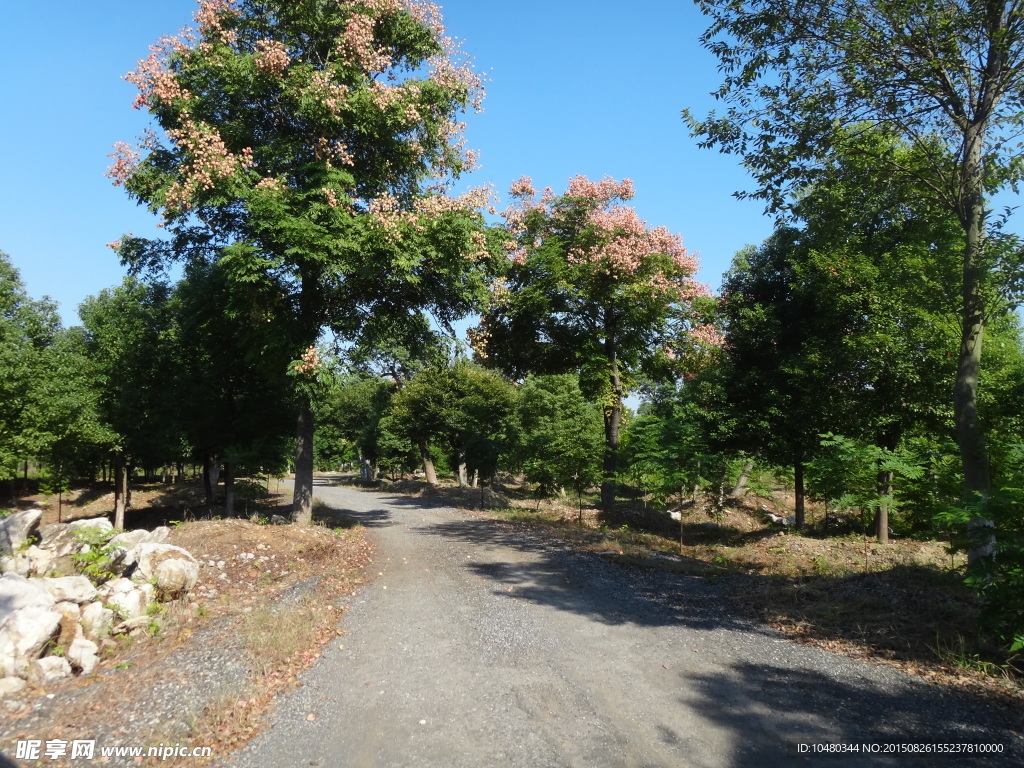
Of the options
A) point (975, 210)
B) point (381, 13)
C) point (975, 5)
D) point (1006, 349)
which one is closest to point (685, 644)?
point (975, 210)

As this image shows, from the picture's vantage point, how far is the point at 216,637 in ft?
23.7

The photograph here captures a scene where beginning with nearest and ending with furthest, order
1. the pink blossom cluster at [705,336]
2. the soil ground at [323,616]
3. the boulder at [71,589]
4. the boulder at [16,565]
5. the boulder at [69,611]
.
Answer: the soil ground at [323,616] → the boulder at [69,611] → the boulder at [71,589] → the boulder at [16,565] → the pink blossom cluster at [705,336]

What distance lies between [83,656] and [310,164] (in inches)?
364

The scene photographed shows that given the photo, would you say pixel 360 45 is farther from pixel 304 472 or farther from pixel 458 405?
pixel 458 405

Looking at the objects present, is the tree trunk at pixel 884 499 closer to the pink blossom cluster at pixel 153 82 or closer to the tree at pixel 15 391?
the pink blossom cluster at pixel 153 82

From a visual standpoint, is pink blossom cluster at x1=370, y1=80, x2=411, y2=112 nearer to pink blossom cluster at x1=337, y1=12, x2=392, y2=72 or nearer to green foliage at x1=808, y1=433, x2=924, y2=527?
pink blossom cluster at x1=337, y1=12, x2=392, y2=72

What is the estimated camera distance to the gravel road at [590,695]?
14.8 ft

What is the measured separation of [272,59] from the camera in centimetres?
1142

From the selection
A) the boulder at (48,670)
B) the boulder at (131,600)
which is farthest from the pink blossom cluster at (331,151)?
the boulder at (48,670)

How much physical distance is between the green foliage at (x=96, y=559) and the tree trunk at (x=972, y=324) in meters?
12.3

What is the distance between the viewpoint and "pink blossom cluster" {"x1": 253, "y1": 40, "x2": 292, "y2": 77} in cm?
1142

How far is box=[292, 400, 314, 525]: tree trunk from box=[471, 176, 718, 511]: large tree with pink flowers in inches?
203

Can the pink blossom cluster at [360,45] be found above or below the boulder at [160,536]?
above

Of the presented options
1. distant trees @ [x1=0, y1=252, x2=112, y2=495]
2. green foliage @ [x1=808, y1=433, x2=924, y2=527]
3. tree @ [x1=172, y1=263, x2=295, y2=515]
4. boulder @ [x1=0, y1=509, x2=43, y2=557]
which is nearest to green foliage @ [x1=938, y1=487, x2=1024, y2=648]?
green foliage @ [x1=808, y1=433, x2=924, y2=527]
